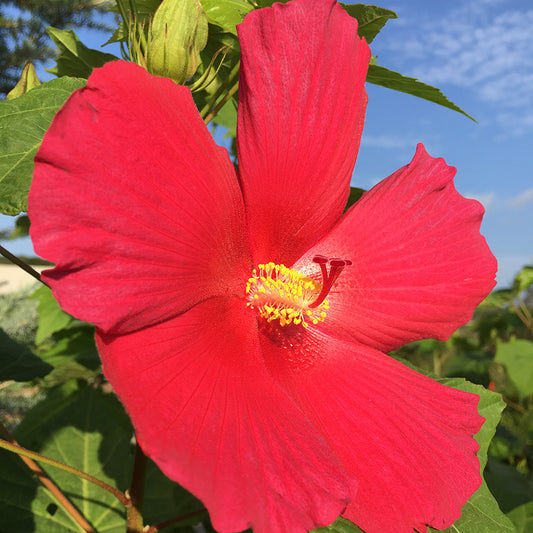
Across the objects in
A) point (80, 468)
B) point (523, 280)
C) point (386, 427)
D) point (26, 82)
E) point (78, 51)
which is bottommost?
point (80, 468)

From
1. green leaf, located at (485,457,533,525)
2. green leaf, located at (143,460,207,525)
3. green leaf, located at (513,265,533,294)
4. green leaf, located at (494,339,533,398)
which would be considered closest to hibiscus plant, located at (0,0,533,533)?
green leaf, located at (143,460,207,525)

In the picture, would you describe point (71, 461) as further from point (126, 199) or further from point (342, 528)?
point (126, 199)

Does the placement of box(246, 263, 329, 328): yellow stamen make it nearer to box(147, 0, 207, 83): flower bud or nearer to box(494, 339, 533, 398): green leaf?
box(147, 0, 207, 83): flower bud

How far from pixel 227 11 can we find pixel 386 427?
614 millimetres

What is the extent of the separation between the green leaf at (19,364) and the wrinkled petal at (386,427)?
1.69ft

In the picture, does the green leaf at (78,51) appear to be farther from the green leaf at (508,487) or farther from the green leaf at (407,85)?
the green leaf at (508,487)

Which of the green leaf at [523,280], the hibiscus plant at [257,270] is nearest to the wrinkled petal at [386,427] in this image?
the hibiscus plant at [257,270]

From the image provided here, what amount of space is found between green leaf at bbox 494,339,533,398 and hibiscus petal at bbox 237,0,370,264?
1.74 meters

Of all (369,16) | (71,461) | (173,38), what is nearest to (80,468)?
(71,461)

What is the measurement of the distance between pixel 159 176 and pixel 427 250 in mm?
417

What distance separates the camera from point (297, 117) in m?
0.68

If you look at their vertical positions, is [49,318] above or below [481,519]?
below

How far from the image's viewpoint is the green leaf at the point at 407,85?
2.63 feet

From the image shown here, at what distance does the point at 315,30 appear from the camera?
0.66m
